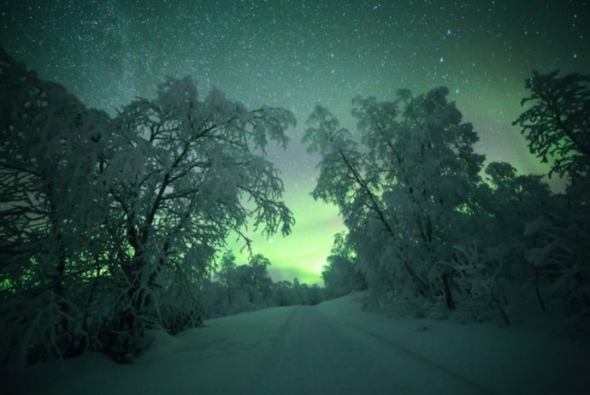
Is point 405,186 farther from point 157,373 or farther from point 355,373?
point 157,373

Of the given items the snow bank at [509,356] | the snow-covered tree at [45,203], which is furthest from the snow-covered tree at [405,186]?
the snow-covered tree at [45,203]

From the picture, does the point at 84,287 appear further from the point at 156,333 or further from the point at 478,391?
the point at 478,391

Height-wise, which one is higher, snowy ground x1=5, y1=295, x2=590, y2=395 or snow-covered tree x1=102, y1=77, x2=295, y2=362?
snow-covered tree x1=102, y1=77, x2=295, y2=362

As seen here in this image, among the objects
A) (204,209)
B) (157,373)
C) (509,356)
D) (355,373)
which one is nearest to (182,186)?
(204,209)

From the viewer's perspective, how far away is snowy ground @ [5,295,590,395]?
318 cm

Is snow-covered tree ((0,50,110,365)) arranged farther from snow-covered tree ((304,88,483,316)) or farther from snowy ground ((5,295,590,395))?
snow-covered tree ((304,88,483,316))

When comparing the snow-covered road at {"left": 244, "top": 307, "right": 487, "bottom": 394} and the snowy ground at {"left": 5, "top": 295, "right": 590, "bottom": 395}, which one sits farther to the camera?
the snow-covered road at {"left": 244, "top": 307, "right": 487, "bottom": 394}

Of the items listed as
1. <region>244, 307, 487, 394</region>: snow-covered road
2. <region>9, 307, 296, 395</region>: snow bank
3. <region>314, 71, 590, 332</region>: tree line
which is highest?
<region>314, 71, 590, 332</region>: tree line

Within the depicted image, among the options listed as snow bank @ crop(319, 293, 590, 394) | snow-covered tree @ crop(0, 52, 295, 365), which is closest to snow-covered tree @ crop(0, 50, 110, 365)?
snow-covered tree @ crop(0, 52, 295, 365)

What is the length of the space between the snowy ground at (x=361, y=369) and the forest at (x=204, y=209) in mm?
568

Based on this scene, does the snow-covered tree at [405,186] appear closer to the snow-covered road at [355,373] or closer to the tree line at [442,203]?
the tree line at [442,203]

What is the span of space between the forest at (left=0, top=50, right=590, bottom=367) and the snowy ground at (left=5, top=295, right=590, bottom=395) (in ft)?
1.86

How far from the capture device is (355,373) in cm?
409

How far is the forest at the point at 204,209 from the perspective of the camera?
3.88 metres
